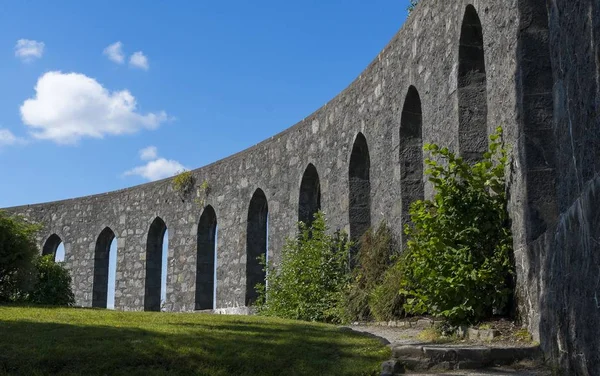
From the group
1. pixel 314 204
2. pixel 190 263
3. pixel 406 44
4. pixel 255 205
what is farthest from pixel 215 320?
pixel 190 263

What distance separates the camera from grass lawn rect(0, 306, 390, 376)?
6648 mm

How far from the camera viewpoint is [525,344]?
705 centimetres

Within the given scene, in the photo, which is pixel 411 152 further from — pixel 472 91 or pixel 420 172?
pixel 472 91

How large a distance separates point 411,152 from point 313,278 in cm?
287

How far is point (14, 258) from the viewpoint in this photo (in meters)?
Result: 13.1

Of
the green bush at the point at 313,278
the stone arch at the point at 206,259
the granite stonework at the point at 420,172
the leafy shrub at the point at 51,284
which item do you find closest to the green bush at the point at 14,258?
the leafy shrub at the point at 51,284

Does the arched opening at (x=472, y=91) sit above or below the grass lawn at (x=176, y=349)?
above

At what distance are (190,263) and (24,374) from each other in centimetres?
1181

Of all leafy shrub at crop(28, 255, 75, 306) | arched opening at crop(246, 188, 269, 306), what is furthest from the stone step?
arched opening at crop(246, 188, 269, 306)

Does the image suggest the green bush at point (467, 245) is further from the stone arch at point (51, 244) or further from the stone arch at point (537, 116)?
the stone arch at point (51, 244)

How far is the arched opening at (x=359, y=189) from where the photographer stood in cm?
1318

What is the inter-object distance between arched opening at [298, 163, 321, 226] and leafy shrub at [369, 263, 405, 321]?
4.36 meters

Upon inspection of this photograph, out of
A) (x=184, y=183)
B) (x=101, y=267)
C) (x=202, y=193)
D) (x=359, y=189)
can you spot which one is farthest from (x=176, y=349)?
(x=101, y=267)

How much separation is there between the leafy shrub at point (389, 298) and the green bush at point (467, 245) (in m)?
1.37
